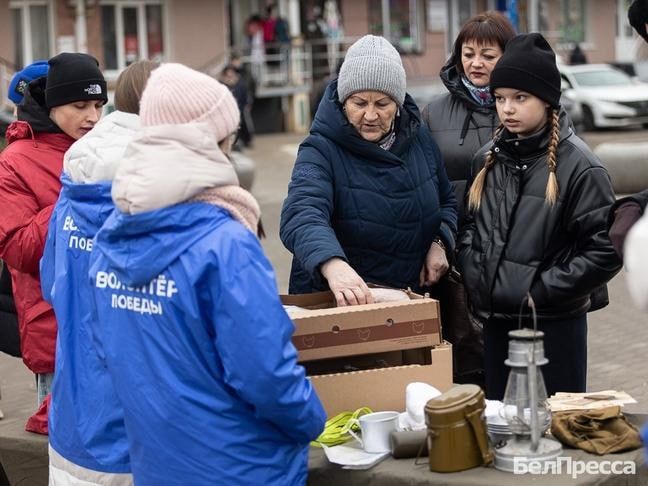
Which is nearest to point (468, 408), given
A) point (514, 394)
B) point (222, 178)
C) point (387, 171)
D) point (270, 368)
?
point (514, 394)

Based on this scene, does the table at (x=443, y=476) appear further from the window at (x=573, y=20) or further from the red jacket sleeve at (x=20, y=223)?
the window at (x=573, y=20)

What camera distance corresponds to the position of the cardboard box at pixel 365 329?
13.7ft

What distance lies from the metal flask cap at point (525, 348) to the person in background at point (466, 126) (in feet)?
5.36

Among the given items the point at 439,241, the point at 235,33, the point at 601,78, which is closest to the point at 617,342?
the point at 439,241

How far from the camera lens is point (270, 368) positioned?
329 centimetres

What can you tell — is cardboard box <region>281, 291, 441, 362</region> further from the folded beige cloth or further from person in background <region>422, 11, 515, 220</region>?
person in background <region>422, 11, 515, 220</region>

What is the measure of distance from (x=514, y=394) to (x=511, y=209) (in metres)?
0.95

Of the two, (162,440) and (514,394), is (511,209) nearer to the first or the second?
(514,394)

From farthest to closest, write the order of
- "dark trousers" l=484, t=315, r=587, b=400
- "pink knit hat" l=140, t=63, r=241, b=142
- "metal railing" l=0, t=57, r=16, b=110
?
"metal railing" l=0, t=57, r=16, b=110, "dark trousers" l=484, t=315, r=587, b=400, "pink knit hat" l=140, t=63, r=241, b=142

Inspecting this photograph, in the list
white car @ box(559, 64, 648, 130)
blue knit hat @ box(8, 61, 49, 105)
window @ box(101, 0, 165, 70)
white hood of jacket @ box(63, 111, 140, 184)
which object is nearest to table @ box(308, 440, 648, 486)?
white hood of jacket @ box(63, 111, 140, 184)

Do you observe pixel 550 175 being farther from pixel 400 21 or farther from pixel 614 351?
pixel 400 21

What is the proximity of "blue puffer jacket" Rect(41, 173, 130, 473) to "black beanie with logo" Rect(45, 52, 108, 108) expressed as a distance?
0.95m

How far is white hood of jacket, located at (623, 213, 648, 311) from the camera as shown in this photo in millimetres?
2586

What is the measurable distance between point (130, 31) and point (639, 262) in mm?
31692
